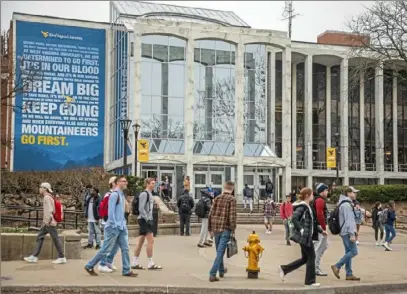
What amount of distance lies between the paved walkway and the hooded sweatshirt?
99 cm

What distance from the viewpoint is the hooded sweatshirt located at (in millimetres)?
11547

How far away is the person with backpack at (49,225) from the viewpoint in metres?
12.5

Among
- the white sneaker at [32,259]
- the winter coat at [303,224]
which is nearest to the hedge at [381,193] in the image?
the white sneaker at [32,259]

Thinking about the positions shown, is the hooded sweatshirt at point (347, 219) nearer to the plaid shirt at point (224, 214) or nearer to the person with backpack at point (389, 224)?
the plaid shirt at point (224, 214)

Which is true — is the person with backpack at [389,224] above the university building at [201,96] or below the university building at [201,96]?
below

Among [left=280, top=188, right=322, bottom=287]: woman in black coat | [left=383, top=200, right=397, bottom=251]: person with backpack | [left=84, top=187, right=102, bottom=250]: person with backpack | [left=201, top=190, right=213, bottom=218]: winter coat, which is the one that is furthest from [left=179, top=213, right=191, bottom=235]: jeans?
[left=280, top=188, right=322, bottom=287]: woman in black coat

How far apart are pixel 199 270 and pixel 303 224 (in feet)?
10.7

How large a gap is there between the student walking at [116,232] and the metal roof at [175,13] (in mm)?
43591

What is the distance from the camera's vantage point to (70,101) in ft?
170

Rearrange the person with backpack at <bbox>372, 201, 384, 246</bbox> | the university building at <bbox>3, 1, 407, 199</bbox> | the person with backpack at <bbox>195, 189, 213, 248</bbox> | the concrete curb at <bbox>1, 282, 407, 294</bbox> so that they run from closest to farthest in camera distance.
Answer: the concrete curb at <bbox>1, 282, 407, 294</bbox> → the person with backpack at <bbox>195, 189, 213, 248</bbox> → the person with backpack at <bbox>372, 201, 384, 246</bbox> → the university building at <bbox>3, 1, 407, 199</bbox>

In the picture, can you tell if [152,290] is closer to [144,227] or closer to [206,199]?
[144,227]

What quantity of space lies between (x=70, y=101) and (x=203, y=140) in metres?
12.9

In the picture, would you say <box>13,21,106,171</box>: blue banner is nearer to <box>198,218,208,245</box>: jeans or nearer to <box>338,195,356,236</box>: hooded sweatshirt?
<box>198,218,208,245</box>: jeans

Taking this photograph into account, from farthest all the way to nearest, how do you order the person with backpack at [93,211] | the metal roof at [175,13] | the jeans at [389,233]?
the metal roof at [175,13]
the jeans at [389,233]
the person with backpack at [93,211]
